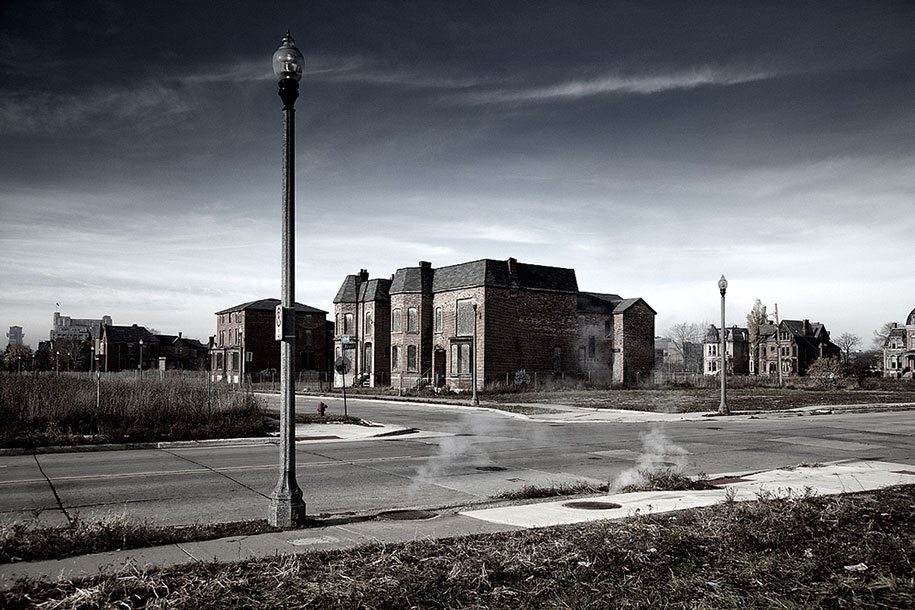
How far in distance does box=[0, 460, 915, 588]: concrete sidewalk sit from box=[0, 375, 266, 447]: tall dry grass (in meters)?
11.9

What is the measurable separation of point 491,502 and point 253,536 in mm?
3817

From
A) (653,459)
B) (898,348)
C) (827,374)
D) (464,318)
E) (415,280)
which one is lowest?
(827,374)

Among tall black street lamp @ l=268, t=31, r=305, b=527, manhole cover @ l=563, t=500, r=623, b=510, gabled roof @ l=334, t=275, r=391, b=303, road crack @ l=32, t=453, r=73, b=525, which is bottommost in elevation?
road crack @ l=32, t=453, r=73, b=525

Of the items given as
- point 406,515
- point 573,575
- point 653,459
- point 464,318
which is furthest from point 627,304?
point 573,575

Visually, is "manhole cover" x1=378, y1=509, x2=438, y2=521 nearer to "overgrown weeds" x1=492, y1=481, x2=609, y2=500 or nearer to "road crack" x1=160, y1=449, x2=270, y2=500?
"overgrown weeds" x1=492, y1=481, x2=609, y2=500

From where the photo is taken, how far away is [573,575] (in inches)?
229

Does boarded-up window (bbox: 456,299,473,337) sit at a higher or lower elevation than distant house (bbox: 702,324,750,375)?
higher

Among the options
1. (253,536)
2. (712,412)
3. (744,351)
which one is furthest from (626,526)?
(744,351)

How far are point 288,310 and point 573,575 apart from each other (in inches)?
177

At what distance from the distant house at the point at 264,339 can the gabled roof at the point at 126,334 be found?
1327 inches

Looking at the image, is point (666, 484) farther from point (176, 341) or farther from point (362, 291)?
point (176, 341)

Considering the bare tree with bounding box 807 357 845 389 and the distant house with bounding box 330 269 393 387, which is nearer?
the bare tree with bounding box 807 357 845 389

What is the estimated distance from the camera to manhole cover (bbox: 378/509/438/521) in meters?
8.88

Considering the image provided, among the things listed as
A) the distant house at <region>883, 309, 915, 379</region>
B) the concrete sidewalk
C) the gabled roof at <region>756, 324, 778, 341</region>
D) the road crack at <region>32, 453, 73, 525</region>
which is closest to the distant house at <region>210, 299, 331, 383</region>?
the road crack at <region>32, 453, 73, 525</region>
